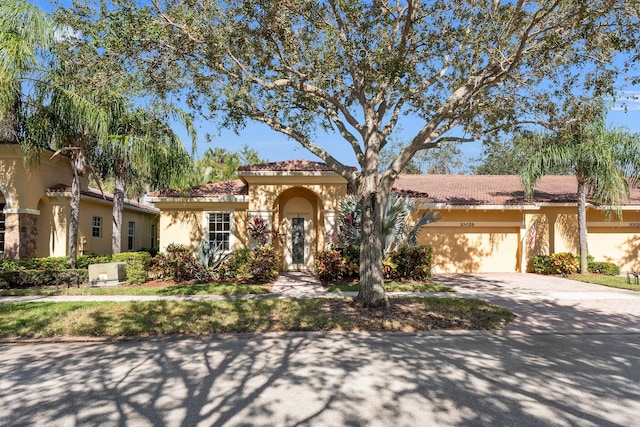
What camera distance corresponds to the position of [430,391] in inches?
187

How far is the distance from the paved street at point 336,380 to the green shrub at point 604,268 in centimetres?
1023

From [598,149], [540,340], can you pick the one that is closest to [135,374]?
[540,340]

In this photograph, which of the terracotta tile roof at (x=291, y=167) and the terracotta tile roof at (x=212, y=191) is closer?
the terracotta tile roof at (x=291, y=167)

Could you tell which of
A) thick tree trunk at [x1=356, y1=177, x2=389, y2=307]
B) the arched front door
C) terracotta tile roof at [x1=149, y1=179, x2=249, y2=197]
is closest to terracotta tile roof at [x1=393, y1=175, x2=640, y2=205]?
the arched front door

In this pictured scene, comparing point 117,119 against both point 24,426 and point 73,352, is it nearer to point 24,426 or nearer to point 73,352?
point 73,352

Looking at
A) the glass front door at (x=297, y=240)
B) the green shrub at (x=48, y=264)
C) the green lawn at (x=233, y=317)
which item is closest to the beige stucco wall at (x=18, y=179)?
the green shrub at (x=48, y=264)

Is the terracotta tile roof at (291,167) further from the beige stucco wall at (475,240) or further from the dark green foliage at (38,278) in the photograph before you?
the dark green foliage at (38,278)

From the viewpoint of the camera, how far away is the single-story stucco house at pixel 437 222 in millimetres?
15547

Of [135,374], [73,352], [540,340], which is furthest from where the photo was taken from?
[540,340]

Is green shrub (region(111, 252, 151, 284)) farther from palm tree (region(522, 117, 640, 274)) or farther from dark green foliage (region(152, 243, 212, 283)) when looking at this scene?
palm tree (region(522, 117, 640, 274))

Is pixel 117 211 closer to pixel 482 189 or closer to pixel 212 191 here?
pixel 212 191

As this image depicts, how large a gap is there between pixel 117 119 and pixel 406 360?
44.7ft

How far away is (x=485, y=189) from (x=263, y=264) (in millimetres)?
11677

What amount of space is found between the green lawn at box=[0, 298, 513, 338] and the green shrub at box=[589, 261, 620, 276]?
9.79 m
